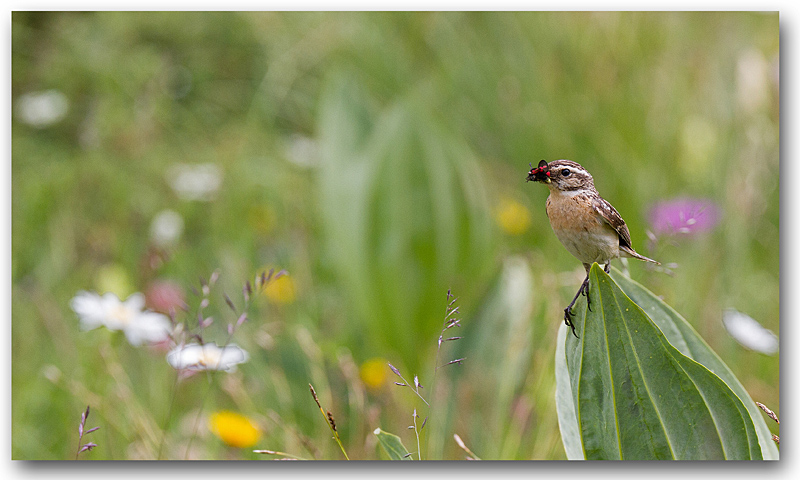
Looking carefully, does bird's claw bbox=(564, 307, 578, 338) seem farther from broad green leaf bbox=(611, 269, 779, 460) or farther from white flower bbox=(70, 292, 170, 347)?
white flower bbox=(70, 292, 170, 347)

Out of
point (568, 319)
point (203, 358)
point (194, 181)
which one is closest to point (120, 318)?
point (203, 358)

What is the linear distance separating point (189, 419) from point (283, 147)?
1.03 meters

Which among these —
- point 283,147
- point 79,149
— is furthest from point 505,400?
point 79,149

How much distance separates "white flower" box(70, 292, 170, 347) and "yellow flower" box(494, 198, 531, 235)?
37.1 inches

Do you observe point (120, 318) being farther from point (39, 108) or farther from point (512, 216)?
point (512, 216)

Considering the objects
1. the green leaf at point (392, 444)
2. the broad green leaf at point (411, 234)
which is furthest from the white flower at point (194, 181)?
the green leaf at point (392, 444)

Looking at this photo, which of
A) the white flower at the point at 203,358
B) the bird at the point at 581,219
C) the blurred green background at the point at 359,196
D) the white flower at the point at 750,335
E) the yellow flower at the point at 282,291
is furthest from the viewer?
the yellow flower at the point at 282,291

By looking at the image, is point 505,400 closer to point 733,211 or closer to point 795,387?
point 795,387

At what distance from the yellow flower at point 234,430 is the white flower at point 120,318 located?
0.19 m

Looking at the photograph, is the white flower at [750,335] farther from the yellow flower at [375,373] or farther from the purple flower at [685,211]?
the yellow flower at [375,373]

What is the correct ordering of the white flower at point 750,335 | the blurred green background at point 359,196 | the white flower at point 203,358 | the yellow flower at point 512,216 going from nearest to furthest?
the white flower at point 203,358
the white flower at point 750,335
the blurred green background at point 359,196
the yellow flower at point 512,216

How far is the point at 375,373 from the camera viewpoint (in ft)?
4.65

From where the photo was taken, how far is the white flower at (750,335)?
1.17m

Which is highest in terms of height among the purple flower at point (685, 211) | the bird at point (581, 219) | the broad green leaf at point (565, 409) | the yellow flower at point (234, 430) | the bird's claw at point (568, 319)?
the bird at point (581, 219)
